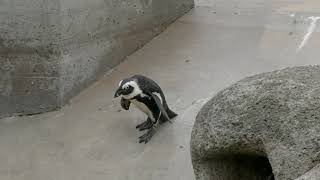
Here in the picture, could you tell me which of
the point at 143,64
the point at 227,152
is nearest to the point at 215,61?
the point at 143,64

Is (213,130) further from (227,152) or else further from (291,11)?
(291,11)

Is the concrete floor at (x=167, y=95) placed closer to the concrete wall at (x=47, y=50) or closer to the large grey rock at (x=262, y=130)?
the concrete wall at (x=47, y=50)

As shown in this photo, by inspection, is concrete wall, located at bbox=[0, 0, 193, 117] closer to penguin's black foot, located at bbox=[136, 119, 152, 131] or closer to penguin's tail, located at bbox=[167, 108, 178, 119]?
penguin's black foot, located at bbox=[136, 119, 152, 131]

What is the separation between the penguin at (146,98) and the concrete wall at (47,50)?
80 cm

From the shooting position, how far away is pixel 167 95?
4324 mm

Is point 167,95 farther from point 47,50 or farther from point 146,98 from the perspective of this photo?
point 47,50

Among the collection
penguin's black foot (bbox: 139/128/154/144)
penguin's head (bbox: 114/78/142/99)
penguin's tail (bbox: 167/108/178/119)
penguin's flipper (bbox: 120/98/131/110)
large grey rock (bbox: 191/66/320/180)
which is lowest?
penguin's black foot (bbox: 139/128/154/144)

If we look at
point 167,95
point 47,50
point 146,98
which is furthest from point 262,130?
point 47,50

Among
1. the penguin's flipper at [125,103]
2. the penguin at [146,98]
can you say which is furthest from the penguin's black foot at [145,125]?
the penguin's flipper at [125,103]

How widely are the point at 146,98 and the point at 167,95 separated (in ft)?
2.05

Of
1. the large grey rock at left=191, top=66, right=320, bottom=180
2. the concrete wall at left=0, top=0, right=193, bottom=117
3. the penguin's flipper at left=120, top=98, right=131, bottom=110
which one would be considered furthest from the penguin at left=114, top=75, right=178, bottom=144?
the large grey rock at left=191, top=66, right=320, bottom=180

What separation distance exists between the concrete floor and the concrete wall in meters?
0.13

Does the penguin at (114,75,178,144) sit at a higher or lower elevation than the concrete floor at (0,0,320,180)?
higher

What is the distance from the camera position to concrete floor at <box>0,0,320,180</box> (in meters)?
3.59
